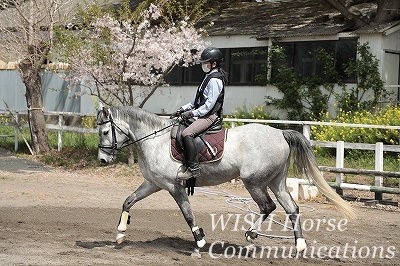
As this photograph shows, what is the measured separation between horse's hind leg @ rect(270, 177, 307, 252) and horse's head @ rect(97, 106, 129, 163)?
7.23 feet

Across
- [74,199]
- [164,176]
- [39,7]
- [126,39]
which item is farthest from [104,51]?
[164,176]

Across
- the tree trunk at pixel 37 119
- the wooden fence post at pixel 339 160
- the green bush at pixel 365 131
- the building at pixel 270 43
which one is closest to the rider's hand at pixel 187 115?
the wooden fence post at pixel 339 160

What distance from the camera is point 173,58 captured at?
20.2m

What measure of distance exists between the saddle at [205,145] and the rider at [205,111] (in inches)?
4.0

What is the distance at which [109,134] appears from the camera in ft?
33.2

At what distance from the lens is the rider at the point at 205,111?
9.68 meters

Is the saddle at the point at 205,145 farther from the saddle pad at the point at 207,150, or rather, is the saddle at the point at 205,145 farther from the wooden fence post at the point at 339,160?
the wooden fence post at the point at 339,160

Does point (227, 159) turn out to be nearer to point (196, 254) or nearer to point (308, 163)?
point (308, 163)

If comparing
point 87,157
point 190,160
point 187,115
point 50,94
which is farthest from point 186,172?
point 50,94

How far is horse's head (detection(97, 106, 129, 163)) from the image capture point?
10039 mm

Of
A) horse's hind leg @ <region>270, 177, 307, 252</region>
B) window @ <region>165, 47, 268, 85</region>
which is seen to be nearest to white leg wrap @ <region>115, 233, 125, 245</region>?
horse's hind leg @ <region>270, 177, 307, 252</region>

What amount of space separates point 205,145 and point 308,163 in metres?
1.58

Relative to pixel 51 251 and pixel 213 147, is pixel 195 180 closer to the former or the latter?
pixel 213 147

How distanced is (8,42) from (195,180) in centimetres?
1352
